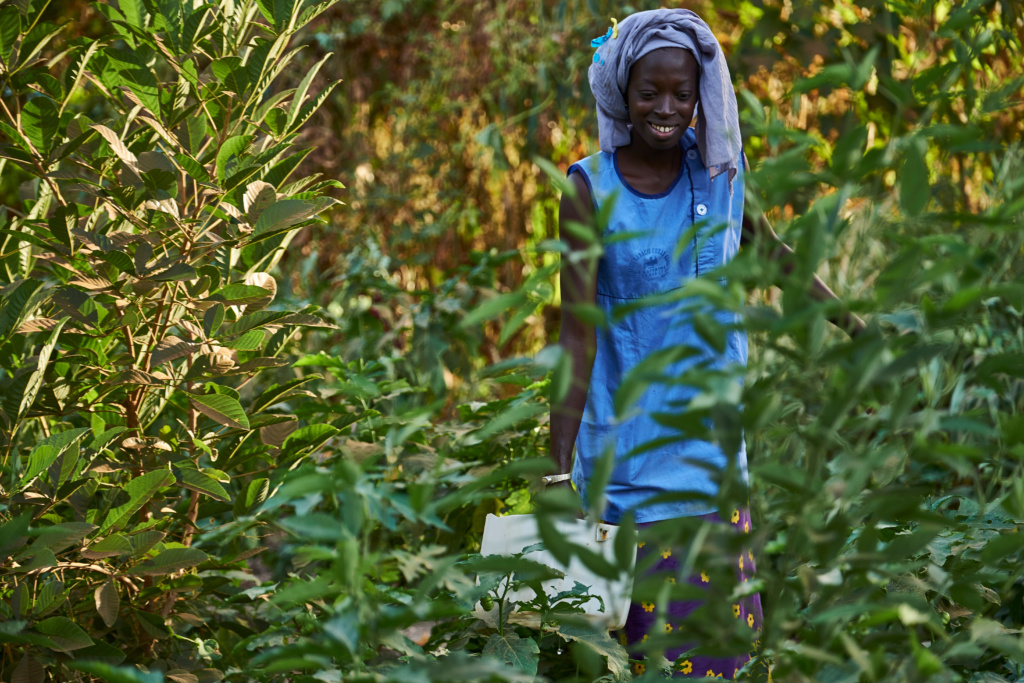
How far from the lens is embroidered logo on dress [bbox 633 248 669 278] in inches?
64.1

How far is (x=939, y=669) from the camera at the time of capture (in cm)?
79

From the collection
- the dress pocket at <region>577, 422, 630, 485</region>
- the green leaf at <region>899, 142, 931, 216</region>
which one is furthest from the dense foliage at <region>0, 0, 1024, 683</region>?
the dress pocket at <region>577, 422, 630, 485</region>

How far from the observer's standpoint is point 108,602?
1529 millimetres

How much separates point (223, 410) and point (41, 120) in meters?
0.56

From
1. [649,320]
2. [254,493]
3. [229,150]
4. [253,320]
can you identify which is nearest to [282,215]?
[229,150]

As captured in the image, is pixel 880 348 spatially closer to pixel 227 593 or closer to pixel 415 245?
pixel 227 593

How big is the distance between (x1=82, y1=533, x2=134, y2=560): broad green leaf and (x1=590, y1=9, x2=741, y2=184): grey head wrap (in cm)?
104

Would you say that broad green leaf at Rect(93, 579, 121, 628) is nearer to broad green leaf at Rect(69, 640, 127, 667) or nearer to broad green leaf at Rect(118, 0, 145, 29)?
broad green leaf at Rect(69, 640, 127, 667)

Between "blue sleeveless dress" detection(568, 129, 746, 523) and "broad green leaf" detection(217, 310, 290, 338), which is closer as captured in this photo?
"blue sleeveless dress" detection(568, 129, 746, 523)

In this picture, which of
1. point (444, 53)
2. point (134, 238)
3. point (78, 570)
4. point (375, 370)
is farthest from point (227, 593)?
point (444, 53)

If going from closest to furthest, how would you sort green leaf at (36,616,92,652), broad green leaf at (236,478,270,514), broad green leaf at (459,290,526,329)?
broad green leaf at (459,290,526,329) → green leaf at (36,616,92,652) → broad green leaf at (236,478,270,514)

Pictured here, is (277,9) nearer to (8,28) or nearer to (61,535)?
(8,28)

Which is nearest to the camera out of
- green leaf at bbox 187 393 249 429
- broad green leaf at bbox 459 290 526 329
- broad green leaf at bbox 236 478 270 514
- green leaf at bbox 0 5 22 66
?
broad green leaf at bbox 459 290 526 329

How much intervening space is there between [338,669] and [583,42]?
11.0 ft
